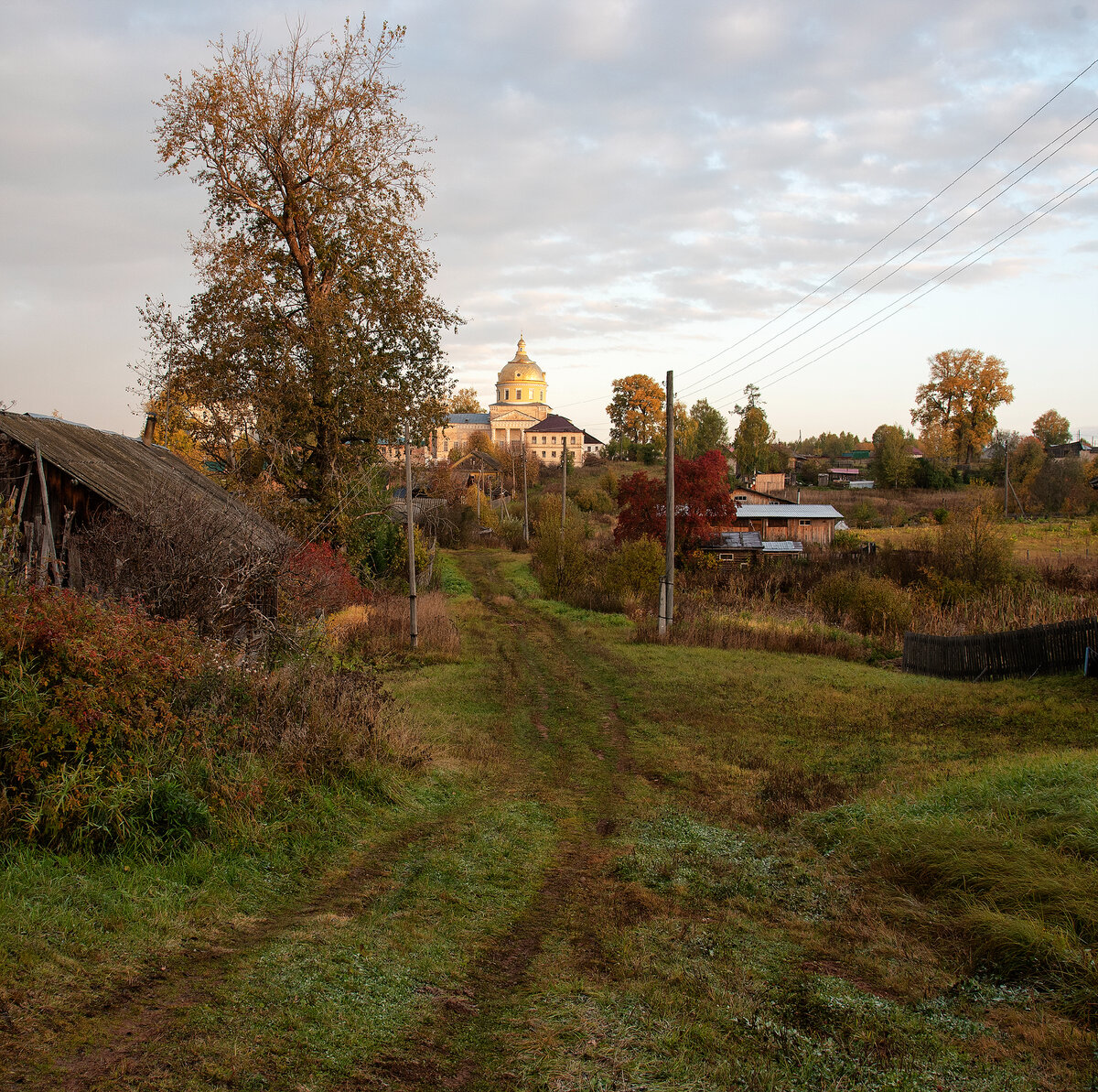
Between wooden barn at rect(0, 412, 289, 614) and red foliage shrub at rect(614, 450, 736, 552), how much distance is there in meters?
21.8

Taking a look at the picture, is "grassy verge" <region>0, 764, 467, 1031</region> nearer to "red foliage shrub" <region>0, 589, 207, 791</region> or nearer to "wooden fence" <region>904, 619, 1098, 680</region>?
"red foliage shrub" <region>0, 589, 207, 791</region>

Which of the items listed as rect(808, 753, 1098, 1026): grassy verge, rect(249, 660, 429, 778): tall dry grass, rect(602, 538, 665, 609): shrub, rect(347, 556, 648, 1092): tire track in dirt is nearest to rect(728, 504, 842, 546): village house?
rect(602, 538, 665, 609): shrub

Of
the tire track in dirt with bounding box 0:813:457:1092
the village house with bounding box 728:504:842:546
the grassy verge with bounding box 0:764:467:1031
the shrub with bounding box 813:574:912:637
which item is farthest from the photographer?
the village house with bounding box 728:504:842:546

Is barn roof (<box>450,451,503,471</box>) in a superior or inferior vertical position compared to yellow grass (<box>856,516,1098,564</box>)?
superior

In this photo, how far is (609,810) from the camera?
9.00 metres

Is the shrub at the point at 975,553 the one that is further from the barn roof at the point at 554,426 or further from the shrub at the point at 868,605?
the barn roof at the point at 554,426

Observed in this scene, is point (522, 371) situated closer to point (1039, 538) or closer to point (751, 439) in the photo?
point (751, 439)

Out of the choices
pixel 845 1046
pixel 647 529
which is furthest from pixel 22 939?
pixel 647 529

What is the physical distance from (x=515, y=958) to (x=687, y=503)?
91.6 feet

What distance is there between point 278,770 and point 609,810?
359 centimetres

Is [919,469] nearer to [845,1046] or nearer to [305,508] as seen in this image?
[305,508]

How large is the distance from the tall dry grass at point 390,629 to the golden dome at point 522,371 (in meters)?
106

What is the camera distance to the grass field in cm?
396

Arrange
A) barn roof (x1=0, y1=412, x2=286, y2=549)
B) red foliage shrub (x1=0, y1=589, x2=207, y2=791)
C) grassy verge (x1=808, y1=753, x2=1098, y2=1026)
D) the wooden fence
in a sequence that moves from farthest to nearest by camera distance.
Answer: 1. the wooden fence
2. barn roof (x1=0, y1=412, x2=286, y2=549)
3. red foliage shrub (x1=0, y1=589, x2=207, y2=791)
4. grassy verge (x1=808, y1=753, x2=1098, y2=1026)
